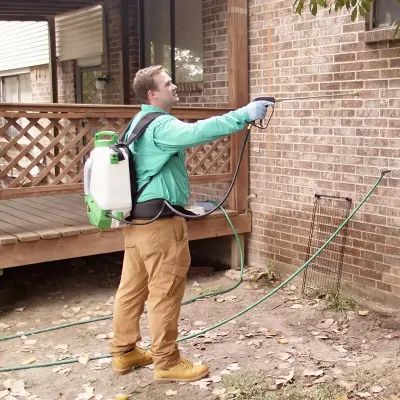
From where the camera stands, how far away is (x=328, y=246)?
229 inches

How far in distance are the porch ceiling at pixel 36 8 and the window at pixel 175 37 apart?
138cm

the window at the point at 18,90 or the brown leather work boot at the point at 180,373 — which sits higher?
the window at the point at 18,90

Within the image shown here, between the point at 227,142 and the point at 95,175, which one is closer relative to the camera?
the point at 95,175

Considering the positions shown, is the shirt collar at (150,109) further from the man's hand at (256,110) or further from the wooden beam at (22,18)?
the wooden beam at (22,18)

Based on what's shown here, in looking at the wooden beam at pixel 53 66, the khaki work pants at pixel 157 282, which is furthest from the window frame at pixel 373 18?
the wooden beam at pixel 53 66

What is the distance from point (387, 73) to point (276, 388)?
2760 mm

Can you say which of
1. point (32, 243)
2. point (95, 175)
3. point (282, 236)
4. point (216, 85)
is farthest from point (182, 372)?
point (216, 85)

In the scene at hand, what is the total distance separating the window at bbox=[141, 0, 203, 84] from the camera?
7641mm

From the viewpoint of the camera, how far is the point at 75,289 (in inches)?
252

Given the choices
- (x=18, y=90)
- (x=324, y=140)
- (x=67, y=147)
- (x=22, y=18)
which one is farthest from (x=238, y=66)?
(x=18, y=90)

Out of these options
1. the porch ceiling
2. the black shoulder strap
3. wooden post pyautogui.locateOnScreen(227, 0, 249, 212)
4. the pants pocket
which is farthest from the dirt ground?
the porch ceiling

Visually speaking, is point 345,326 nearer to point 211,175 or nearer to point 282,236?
point 282,236

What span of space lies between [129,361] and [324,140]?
283cm

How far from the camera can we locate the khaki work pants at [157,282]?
3.77 metres
